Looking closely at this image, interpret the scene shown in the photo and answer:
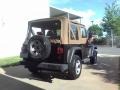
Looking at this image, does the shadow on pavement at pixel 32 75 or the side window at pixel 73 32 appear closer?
the side window at pixel 73 32

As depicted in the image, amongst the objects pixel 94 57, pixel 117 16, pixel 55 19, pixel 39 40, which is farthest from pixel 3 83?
pixel 117 16

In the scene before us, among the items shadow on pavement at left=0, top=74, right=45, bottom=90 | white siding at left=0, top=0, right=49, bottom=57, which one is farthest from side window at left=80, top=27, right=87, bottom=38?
white siding at left=0, top=0, right=49, bottom=57

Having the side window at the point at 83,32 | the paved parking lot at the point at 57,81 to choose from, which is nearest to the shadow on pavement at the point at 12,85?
the paved parking lot at the point at 57,81

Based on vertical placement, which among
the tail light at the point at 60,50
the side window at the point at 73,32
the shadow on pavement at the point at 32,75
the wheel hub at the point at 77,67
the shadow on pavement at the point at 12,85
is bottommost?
the shadow on pavement at the point at 12,85

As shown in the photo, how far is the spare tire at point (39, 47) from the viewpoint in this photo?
929cm

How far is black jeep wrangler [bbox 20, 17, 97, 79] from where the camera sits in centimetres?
929

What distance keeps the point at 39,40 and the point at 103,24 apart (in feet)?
132

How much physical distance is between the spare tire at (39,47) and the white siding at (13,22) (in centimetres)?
809

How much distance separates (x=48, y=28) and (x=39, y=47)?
1144 mm

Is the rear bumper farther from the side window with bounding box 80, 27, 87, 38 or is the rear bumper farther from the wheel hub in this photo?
the side window with bounding box 80, 27, 87, 38

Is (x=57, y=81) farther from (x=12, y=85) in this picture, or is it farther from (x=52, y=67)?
(x=12, y=85)

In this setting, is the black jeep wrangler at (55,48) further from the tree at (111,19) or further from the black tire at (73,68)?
the tree at (111,19)

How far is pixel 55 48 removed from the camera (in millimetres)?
9406

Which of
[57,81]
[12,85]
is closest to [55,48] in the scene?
[57,81]
